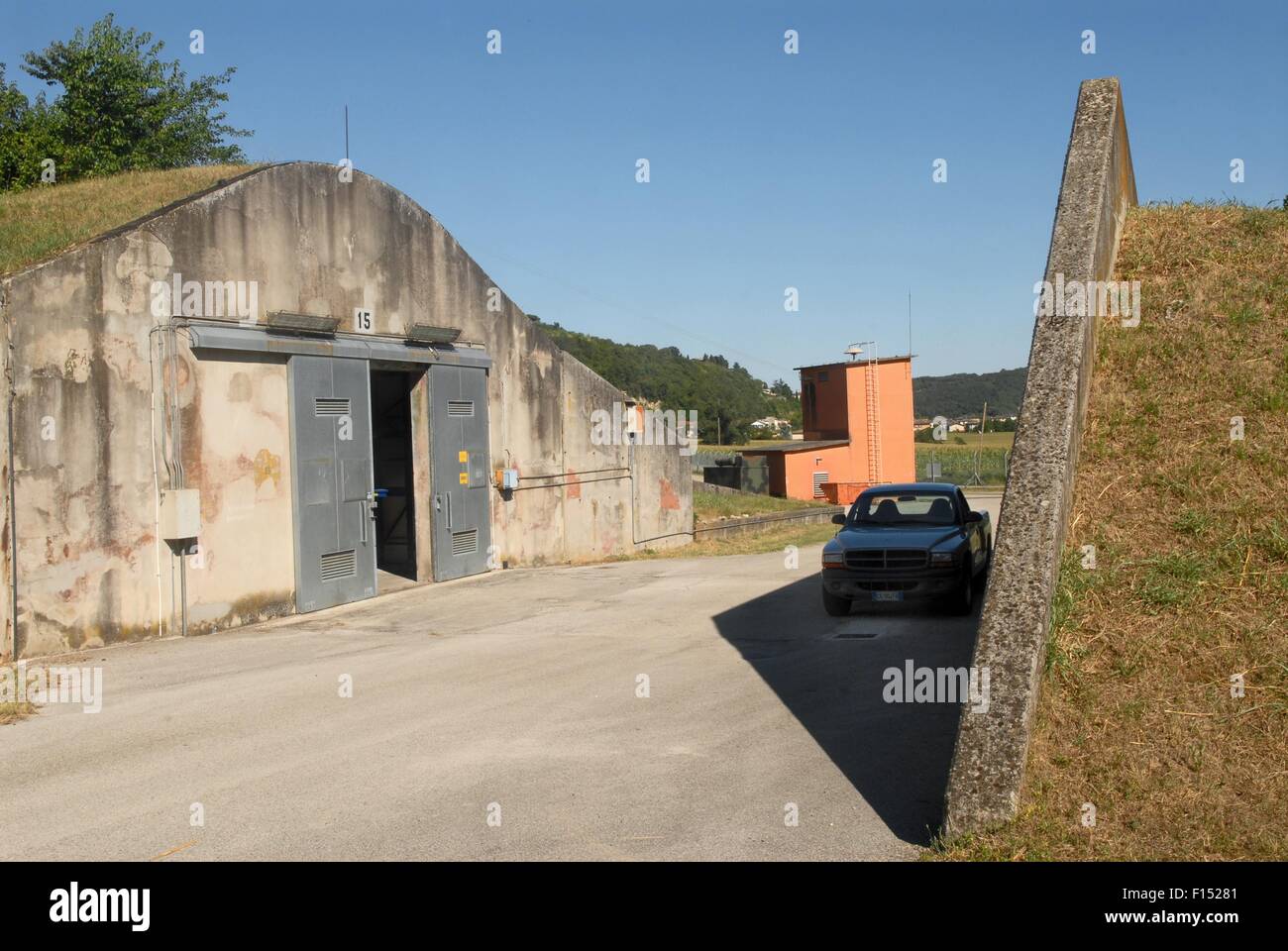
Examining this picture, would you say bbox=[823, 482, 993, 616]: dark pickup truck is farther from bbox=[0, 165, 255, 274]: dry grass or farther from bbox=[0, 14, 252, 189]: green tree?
bbox=[0, 14, 252, 189]: green tree

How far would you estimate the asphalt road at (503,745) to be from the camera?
20.4ft

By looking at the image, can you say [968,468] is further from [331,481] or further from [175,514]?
[175,514]

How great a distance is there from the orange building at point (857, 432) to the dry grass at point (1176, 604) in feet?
141

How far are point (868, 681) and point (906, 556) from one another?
128 inches

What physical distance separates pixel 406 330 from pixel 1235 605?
13.3 meters

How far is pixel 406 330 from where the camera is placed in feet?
Answer: 57.0

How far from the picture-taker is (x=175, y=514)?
512 inches

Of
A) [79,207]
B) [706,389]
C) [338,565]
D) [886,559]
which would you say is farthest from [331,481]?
[706,389]

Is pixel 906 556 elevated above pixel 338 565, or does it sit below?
above

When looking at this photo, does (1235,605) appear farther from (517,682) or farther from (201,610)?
(201,610)

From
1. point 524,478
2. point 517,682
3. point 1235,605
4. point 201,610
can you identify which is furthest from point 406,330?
point 1235,605

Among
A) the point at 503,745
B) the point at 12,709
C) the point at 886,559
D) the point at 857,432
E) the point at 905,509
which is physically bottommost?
the point at 503,745

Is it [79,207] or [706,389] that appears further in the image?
[706,389]

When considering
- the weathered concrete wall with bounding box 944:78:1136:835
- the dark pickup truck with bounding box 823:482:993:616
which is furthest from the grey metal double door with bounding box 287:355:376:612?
the weathered concrete wall with bounding box 944:78:1136:835
